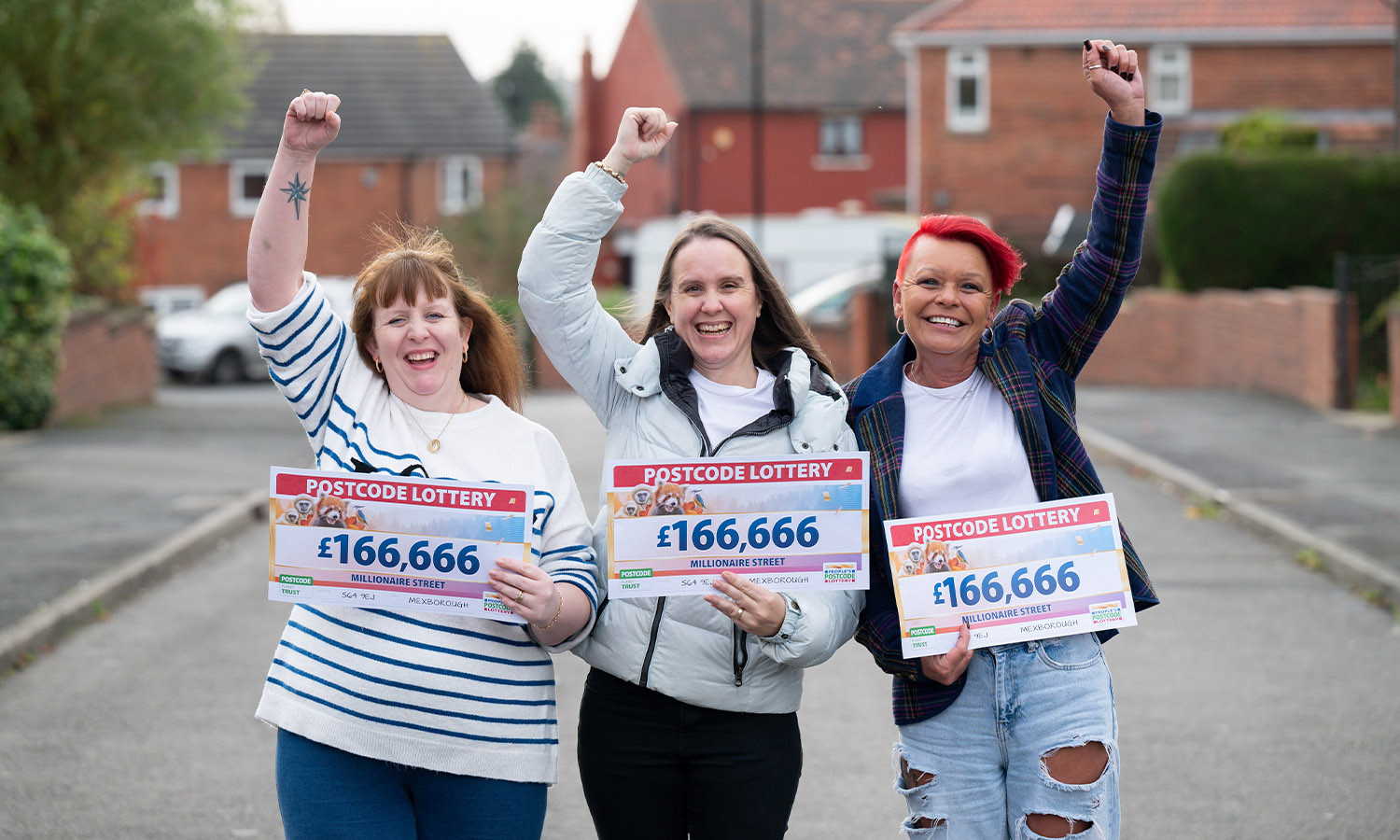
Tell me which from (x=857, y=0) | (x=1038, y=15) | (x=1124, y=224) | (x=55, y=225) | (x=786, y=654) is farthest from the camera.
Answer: (x=857, y=0)

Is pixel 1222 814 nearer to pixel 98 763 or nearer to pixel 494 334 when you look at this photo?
pixel 494 334

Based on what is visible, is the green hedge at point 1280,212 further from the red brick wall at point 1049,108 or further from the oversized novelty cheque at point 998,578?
the oversized novelty cheque at point 998,578

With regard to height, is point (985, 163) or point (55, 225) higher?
point (985, 163)

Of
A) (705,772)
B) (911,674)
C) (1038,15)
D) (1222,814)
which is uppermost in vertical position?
(1038,15)

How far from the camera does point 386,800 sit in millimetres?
3285

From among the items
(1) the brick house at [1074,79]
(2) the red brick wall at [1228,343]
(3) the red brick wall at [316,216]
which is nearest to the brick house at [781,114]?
(3) the red brick wall at [316,216]

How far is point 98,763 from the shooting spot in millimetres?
6195

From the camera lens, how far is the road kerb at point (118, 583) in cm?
798

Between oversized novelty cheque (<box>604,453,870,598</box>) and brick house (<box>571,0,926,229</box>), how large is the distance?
1659 inches

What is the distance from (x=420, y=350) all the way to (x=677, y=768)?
1.07 meters

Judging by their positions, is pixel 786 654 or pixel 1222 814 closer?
pixel 786 654

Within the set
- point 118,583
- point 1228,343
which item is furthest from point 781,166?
point 118,583

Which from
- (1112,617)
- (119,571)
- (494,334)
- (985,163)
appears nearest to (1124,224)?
(1112,617)

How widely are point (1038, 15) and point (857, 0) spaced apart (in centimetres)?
1525
